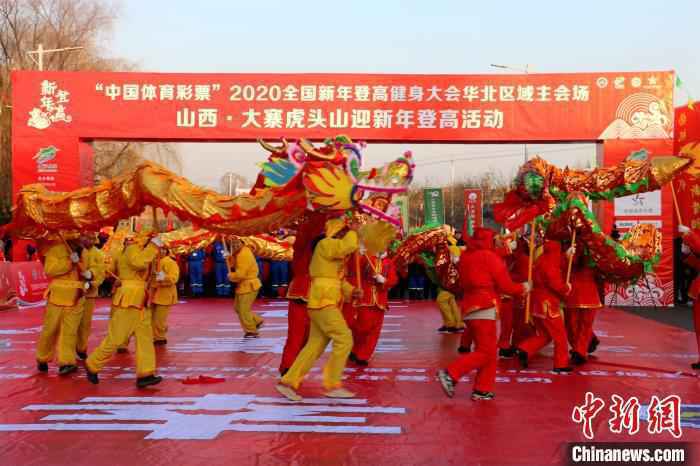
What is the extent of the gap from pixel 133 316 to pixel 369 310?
2423 millimetres

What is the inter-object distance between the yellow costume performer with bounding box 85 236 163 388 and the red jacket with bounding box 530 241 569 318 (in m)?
3.54

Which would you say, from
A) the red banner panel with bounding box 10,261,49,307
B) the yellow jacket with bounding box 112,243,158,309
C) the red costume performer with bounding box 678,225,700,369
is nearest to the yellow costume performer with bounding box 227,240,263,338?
the yellow jacket with bounding box 112,243,158,309

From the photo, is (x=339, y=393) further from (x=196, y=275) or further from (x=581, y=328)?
(x=196, y=275)

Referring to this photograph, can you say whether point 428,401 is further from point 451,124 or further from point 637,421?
point 451,124

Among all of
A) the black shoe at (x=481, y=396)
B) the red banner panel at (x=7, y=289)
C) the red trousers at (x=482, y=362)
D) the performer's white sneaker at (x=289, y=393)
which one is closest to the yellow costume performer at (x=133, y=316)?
the performer's white sneaker at (x=289, y=393)

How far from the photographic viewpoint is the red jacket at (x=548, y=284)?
6879 mm

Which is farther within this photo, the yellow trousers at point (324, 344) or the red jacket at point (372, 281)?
the red jacket at point (372, 281)

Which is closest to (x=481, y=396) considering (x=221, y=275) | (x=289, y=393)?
(x=289, y=393)

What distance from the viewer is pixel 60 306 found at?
6.96 metres

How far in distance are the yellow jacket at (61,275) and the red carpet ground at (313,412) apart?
712mm

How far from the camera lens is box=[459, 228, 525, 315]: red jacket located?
230 inches

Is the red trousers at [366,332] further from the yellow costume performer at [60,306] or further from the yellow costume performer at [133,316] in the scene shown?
the yellow costume performer at [60,306]

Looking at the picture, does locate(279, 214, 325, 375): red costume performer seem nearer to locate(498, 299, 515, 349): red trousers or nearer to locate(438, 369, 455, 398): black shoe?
locate(438, 369, 455, 398): black shoe

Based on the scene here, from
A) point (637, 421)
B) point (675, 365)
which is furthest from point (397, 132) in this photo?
point (637, 421)
